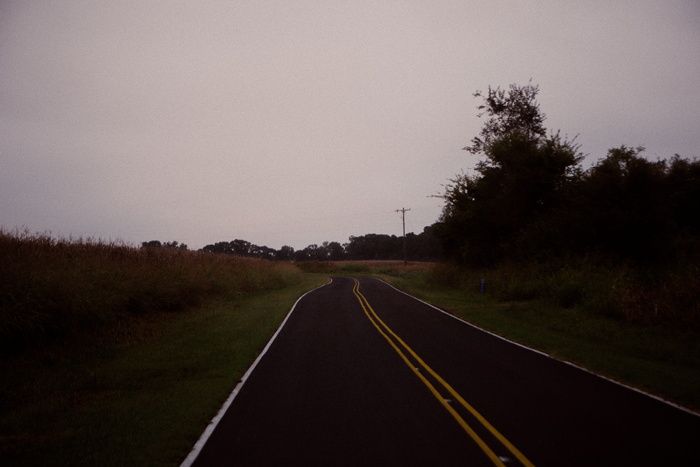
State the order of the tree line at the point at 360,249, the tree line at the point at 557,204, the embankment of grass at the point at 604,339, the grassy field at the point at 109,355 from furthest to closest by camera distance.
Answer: the tree line at the point at 360,249 < the tree line at the point at 557,204 < the embankment of grass at the point at 604,339 < the grassy field at the point at 109,355

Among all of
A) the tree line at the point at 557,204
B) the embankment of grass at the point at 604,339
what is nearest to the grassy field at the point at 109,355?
the embankment of grass at the point at 604,339

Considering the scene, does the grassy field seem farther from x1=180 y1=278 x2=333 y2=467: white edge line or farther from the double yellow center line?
the double yellow center line

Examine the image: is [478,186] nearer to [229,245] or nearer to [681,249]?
[681,249]

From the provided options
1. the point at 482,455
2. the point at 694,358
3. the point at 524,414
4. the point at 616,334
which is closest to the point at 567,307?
the point at 616,334

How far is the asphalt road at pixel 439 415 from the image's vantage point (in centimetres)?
518

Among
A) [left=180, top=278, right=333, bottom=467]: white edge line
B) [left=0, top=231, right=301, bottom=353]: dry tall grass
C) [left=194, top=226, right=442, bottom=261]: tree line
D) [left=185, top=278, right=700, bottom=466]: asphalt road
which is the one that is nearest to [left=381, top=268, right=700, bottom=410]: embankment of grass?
[left=185, top=278, right=700, bottom=466]: asphalt road

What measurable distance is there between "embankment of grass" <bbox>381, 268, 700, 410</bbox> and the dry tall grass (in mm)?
12203

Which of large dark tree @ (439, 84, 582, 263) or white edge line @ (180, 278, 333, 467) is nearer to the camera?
white edge line @ (180, 278, 333, 467)

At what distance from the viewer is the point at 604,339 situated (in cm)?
1268

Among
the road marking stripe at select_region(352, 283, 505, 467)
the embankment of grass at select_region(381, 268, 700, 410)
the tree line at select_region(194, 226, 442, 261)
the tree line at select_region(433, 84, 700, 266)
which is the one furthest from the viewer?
the tree line at select_region(194, 226, 442, 261)

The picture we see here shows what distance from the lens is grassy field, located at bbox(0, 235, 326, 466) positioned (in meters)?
5.88

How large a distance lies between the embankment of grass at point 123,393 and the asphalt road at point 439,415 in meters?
0.67

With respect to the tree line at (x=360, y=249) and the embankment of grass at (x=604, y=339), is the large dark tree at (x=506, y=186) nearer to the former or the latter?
the embankment of grass at (x=604, y=339)

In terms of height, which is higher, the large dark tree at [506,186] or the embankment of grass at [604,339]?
the large dark tree at [506,186]
